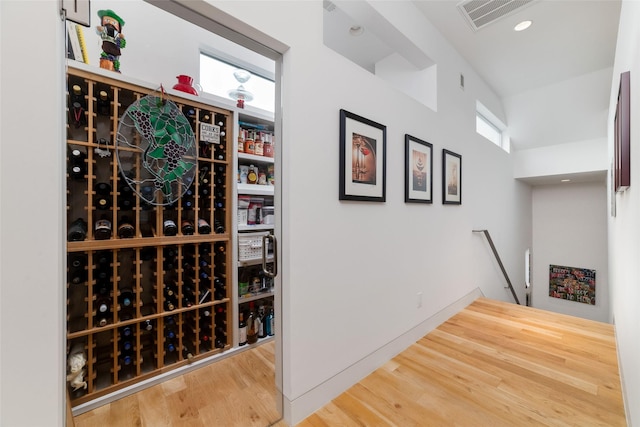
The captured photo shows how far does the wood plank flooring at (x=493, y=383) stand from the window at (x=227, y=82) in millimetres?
2769

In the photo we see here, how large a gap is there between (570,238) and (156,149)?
803cm

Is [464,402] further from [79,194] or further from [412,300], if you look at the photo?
[79,194]

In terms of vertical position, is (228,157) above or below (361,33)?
below

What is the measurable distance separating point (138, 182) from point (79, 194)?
387 mm

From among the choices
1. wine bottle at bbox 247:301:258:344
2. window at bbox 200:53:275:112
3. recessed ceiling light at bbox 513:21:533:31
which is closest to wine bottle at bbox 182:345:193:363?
wine bottle at bbox 247:301:258:344

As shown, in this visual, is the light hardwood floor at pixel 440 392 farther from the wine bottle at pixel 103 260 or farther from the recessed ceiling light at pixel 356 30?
the recessed ceiling light at pixel 356 30

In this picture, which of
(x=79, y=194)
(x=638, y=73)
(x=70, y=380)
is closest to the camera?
(x=638, y=73)

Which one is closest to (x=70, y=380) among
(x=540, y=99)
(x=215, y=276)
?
(x=215, y=276)

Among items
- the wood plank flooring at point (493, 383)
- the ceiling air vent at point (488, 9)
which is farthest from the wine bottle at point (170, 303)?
the ceiling air vent at point (488, 9)

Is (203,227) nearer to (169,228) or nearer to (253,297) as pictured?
(169,228)

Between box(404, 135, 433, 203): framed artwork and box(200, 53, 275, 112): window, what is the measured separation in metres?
1.62

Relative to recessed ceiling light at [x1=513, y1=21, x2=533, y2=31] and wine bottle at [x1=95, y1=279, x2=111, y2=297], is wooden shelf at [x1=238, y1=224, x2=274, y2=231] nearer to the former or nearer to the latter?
wine bottle at [x1=95, y1=279, x2=111, y2=297]

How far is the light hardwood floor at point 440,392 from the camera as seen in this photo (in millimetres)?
1494

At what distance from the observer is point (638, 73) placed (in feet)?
3.67
